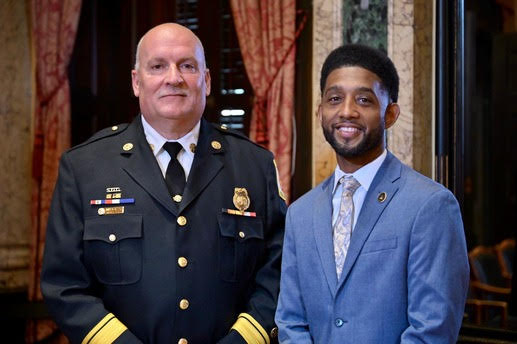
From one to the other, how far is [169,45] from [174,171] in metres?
0.41

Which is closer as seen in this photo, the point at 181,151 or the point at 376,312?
the point at 376,312

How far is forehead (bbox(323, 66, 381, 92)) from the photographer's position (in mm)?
1985

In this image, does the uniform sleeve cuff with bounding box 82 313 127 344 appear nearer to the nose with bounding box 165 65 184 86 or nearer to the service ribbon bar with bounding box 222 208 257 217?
the service ribbon bar with bounding box 222 208 257 217

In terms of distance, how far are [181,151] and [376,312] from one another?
35.2 inches

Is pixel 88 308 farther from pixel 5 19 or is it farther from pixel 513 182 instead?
pixel 513 182

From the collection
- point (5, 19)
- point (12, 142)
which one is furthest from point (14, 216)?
point (5, 19)

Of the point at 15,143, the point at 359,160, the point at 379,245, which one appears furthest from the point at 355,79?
the point at 15,143

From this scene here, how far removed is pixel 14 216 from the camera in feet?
15.8

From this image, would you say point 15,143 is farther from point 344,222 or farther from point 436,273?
point 436,273

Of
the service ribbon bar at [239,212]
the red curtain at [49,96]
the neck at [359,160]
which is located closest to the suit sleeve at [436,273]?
the neck at [359,160]

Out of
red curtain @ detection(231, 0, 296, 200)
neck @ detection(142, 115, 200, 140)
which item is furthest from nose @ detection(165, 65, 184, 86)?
red curtain @ detection(231, 0, 296, 200)

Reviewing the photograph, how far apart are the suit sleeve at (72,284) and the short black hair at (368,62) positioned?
934mm

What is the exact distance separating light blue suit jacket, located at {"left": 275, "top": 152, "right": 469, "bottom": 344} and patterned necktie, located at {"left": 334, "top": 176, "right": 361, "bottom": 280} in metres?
0.03

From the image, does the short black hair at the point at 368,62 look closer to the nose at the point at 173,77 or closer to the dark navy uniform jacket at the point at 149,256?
the nose at the point at 173,77
